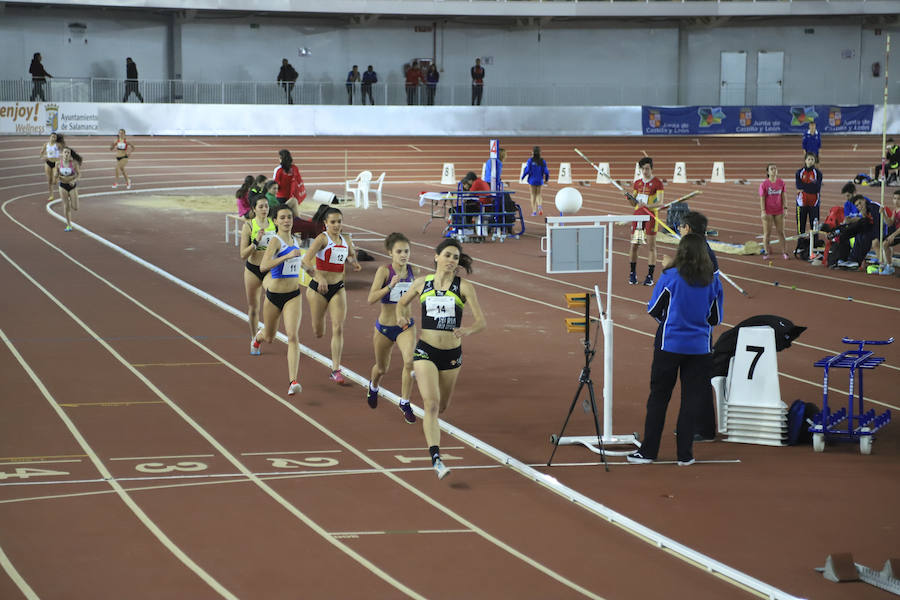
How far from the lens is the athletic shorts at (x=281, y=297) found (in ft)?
37.2

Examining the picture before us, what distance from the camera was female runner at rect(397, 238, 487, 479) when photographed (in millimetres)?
8586

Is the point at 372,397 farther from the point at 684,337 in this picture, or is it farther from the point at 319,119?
the point at 319,119

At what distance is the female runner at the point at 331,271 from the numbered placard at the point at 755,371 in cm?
368

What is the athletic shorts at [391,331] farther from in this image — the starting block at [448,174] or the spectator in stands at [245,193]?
the starting block at [448,174]

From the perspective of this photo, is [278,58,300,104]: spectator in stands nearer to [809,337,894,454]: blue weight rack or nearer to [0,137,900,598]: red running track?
[0,137,900,598]: red running track

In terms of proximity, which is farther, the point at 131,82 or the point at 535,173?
the point at 131,82

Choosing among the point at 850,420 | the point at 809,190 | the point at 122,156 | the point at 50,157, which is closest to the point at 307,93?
the point at 122,156

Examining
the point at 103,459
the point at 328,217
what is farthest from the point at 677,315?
the point at 103,459

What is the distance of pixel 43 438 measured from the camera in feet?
31.3

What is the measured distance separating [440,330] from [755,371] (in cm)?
286

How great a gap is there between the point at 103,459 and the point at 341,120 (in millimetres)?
35361

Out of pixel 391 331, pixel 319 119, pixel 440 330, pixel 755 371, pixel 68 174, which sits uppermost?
pixel 319 119

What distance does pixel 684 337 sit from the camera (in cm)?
880

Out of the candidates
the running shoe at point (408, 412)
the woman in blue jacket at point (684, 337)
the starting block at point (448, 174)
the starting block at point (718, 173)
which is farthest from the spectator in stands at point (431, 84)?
the woman in blue jacket at point (684, 337)
